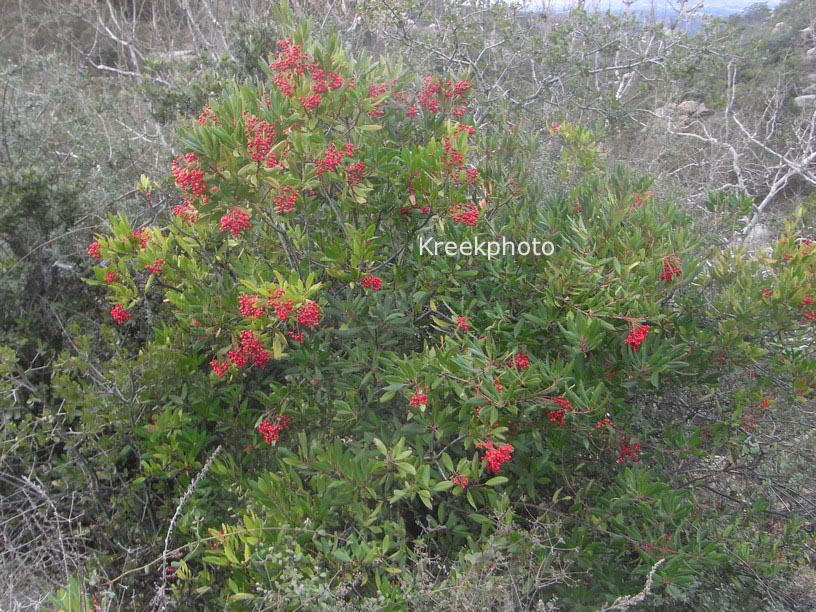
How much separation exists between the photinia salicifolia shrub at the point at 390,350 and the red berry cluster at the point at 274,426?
26 mm

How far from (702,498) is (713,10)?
7012mm

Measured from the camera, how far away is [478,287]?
2.79 metres

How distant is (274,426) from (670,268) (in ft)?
5.96

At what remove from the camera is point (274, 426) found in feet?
8.61

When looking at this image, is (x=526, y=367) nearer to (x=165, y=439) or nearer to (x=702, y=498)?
(x=702, y=498)

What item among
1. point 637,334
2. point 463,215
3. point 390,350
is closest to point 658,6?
point 463,215

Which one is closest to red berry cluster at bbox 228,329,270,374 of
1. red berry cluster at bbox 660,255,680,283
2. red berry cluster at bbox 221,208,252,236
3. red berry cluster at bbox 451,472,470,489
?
red berry cluster at bbox 221,208,252,236

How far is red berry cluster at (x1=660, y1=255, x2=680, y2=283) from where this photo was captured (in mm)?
2652

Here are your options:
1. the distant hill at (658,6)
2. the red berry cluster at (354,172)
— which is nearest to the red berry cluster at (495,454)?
the red berry cluster at (354,172)

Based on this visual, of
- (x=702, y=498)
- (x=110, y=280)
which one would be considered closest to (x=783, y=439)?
(x=702, y=498)

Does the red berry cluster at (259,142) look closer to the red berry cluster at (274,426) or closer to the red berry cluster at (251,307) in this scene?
the red berry cluster at (251,307)

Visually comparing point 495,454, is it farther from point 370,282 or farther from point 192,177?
point 192,177

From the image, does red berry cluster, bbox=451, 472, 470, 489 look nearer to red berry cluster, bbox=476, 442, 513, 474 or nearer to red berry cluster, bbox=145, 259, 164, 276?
red berry cluster, bbox=476, 442, 513, 474

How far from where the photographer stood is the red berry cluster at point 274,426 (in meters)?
2.60
